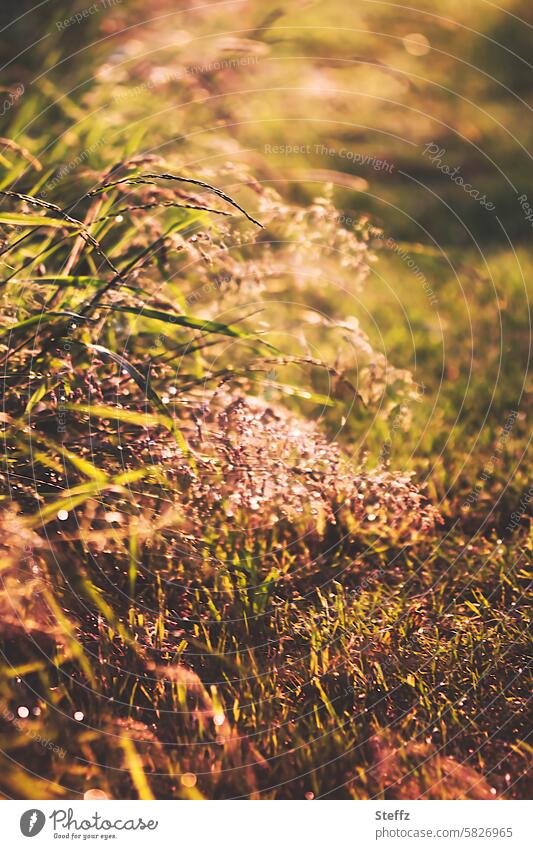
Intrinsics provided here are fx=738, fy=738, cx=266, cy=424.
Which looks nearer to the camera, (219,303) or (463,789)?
(463,789)

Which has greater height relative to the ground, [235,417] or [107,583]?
[235,417]

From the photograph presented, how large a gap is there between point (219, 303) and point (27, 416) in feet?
2.70

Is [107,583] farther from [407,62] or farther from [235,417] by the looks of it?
[407,62]

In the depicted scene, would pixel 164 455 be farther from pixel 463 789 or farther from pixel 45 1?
pixel 45 1

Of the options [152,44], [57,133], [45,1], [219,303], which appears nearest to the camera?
[219,303]

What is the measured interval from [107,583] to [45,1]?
112 inches

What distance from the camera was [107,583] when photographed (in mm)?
1707

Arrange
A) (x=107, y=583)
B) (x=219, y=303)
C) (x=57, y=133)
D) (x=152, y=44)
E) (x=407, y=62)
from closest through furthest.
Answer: (x=107, y=583) < (x=219, y=303) < (x=57, y=133) < (x=152, y=44) < (x=407, y=62)

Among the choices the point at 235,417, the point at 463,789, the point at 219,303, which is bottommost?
the point at 463,789

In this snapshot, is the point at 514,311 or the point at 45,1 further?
the point at 45,1
